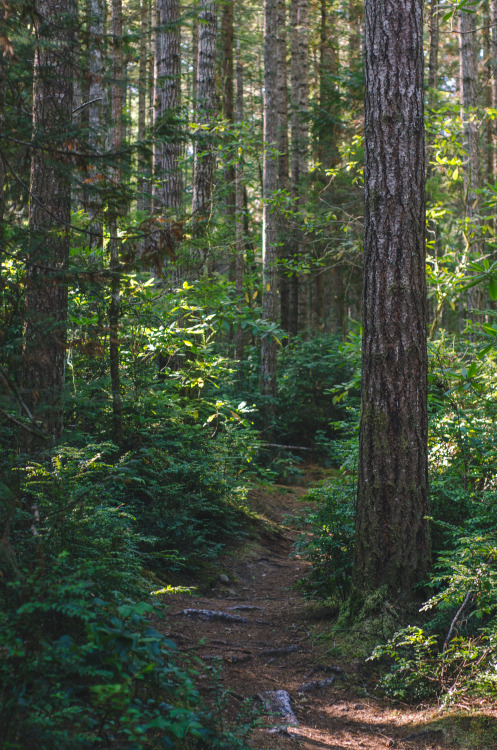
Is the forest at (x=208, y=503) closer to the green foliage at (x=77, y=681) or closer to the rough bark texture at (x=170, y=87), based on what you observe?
the green foliage at (x=77, y=681)

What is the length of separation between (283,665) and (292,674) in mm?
163

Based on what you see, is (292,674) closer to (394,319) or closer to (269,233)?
(394,319)

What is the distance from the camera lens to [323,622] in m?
5.12

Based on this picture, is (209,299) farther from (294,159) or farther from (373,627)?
(294,159)

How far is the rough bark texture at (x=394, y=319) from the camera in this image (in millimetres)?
4469

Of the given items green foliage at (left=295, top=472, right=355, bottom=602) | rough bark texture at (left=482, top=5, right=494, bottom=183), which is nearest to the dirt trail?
green foliage at (left=295, top=472, right=355, bottom=602)

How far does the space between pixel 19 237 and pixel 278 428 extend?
8.88 metres

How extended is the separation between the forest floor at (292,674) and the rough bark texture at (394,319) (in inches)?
29.7

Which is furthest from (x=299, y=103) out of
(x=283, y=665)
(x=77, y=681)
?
(x=77, y=681)

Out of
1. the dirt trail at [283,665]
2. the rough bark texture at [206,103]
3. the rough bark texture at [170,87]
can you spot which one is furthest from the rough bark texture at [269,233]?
the dirt trail at [283,665]

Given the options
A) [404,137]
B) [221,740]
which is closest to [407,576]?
[221,740]

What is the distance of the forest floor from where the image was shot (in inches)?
128

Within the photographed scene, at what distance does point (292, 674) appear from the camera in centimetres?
424

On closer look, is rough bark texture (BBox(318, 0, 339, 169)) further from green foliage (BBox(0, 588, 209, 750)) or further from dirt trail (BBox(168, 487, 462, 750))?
green foliage (BBox(0, 588, 209, 750))
